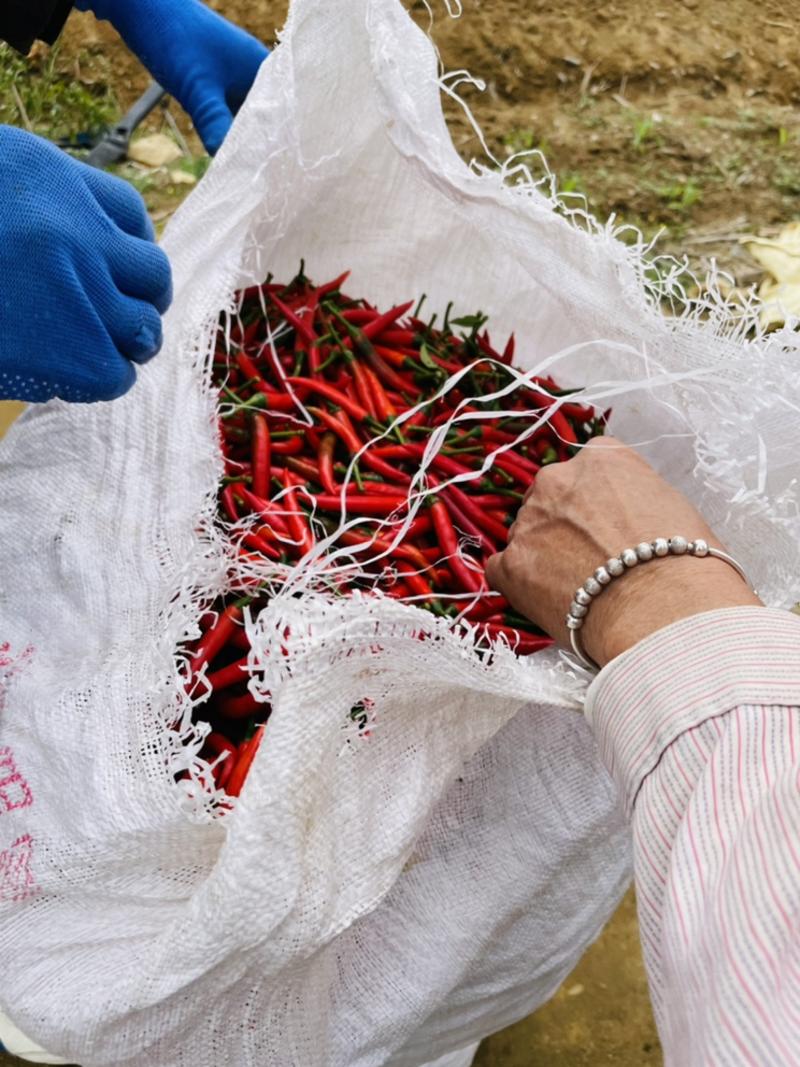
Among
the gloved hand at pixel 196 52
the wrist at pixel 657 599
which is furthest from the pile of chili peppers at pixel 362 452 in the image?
the gloved hand at pixel 196 52

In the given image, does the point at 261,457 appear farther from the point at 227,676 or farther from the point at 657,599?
the point at 657,599

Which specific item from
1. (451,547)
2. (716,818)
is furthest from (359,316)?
(716,818)

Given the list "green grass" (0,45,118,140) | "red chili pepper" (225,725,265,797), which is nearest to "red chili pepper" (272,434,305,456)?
"red chili pepper" (225,725,265,797)

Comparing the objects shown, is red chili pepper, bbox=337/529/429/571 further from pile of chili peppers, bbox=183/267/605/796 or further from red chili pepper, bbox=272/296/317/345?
red chili pepper, bbox=272/296/317/345

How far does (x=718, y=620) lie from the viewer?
2.75 ft

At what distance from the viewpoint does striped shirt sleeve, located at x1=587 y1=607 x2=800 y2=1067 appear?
0.61 m

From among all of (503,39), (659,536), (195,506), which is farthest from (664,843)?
(503,39)

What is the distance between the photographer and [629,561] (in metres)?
0.98

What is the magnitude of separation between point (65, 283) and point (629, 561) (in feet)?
2.43

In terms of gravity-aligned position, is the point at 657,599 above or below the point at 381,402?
above

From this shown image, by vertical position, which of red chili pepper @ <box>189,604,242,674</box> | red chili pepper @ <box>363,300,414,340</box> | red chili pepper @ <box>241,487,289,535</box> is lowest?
red chili pepper @ <box>189,604,242,674</box>

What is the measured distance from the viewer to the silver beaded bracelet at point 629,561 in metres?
0.97

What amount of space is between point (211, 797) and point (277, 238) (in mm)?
998

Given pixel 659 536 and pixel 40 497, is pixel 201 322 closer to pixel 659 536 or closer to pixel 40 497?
pixel 40 497
